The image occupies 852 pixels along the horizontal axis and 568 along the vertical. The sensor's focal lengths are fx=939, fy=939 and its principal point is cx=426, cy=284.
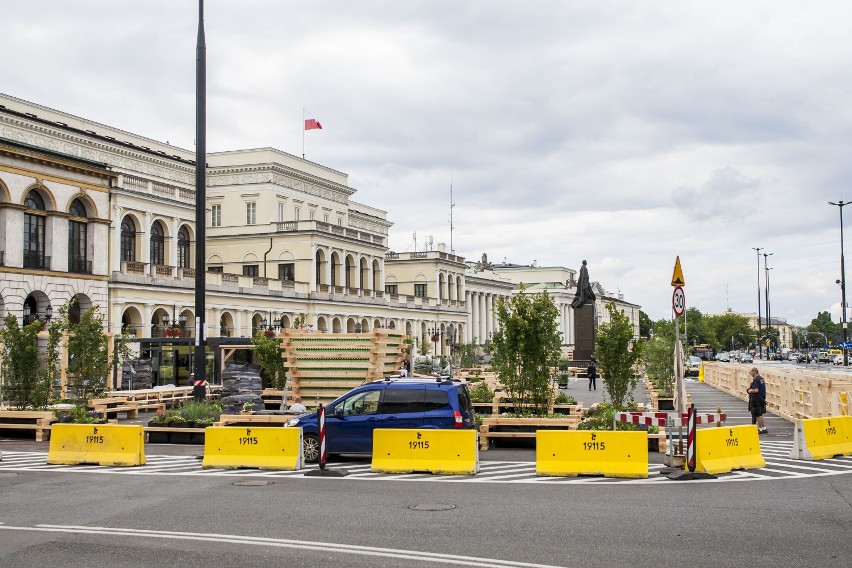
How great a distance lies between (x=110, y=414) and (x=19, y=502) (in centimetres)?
1893

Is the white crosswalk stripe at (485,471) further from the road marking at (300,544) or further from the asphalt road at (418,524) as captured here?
the road marking at (300,544)

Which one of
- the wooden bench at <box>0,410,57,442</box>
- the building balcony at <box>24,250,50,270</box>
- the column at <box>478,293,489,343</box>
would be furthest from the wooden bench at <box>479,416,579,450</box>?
the column at <box>478,293,489,343</box>

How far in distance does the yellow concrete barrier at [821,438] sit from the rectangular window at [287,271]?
64.2 m

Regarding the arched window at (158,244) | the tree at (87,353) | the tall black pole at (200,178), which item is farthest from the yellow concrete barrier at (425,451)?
the arched window at (158,244)

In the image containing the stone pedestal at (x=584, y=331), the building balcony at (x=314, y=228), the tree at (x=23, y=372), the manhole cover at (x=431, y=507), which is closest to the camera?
the manhole cover at (x=431, y=507)

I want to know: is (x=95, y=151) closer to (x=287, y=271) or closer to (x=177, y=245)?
(x=177, y=245)

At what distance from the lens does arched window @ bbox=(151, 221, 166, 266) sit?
69000 millimetres

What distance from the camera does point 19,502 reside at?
1461cm

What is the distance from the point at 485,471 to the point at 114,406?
19143 millimetres

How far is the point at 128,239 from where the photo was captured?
66.4 m

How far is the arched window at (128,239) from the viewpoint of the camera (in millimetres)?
65812

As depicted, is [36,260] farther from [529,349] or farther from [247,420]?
[529,349]

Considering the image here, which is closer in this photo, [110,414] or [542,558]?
[542,558]

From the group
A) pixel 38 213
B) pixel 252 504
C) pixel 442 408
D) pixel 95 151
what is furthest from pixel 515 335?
pixel 95 151
